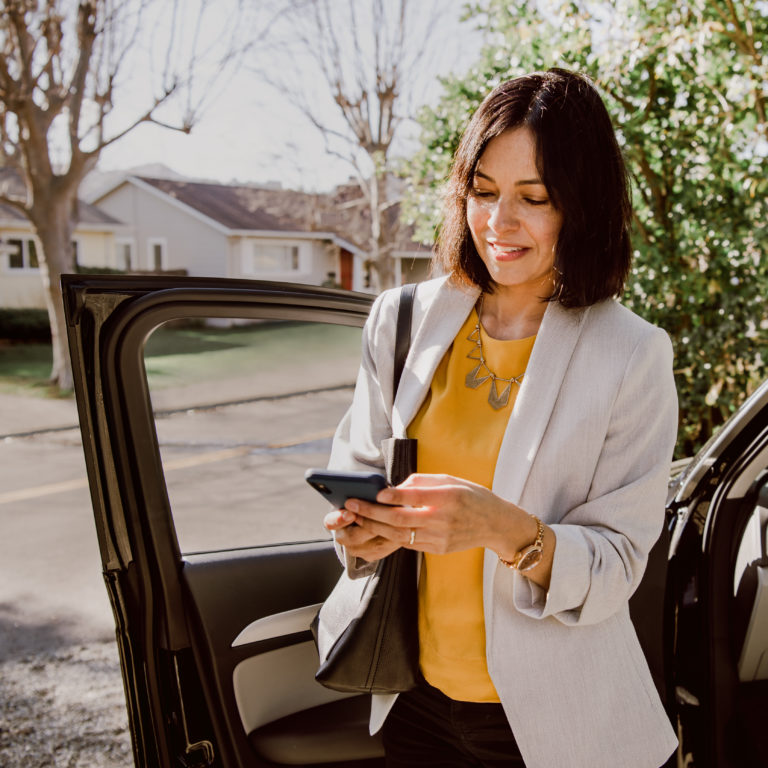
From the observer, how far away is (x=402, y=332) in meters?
1.57

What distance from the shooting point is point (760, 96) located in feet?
14.7

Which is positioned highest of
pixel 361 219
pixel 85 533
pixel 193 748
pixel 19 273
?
pixel 361 219

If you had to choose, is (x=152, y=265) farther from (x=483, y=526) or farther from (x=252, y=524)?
(x=483, y=526)

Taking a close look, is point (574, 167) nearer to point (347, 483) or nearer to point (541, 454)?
point (541, 454)

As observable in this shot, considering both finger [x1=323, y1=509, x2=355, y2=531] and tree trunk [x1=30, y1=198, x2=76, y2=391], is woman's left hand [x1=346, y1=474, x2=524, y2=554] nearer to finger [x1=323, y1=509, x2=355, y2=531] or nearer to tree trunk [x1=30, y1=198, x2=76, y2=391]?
finger [x1=323, y1=509, x2=355, y2=531]

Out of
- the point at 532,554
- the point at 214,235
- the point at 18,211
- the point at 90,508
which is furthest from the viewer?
the point at 214,235

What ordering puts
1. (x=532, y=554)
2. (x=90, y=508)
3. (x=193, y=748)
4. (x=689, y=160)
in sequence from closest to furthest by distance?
(x=532, y=554) < (x=193, y=748) < (x=689, y=160) < (x=90, y=508)

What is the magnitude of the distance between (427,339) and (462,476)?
0.93 ft

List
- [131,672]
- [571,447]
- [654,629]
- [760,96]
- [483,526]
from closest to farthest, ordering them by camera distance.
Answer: [483,526]
[571,447]
[131,672]
[654,629]
[760,96]

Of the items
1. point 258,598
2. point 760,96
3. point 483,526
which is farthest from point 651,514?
point 760,96

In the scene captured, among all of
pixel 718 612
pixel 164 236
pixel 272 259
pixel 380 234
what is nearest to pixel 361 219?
pixel 380 234

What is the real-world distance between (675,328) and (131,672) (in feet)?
15.0

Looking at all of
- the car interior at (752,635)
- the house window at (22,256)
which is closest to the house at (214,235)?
the house window at (22,256)

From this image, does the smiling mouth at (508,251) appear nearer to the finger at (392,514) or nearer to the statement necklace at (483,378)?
the statement necklace at (483,378)
